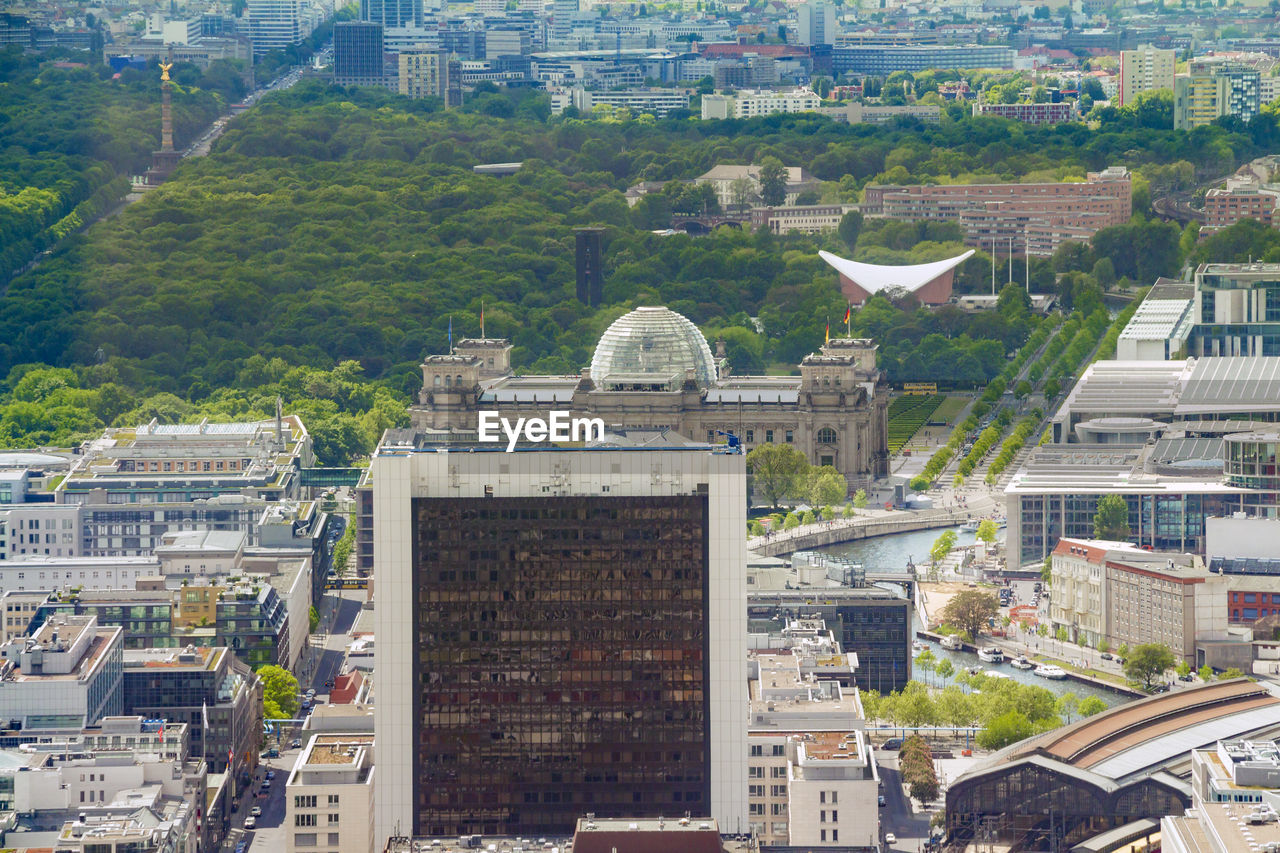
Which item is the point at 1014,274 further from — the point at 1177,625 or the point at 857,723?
the point at 857,723

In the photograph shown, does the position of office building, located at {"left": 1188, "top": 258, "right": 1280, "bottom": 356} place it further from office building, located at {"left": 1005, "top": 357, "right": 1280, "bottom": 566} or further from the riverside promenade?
the riverside promenade

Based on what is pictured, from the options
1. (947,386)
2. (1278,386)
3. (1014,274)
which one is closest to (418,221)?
(1014,274)

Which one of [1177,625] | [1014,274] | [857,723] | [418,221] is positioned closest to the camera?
[857,723]

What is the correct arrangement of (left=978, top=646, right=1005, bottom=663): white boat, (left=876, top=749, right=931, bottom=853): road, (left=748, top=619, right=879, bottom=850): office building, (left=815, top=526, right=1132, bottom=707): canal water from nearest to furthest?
(left=748, top=619, right=879, bottom=850): office building < (left=876, top=749, right=931, bottom=853): road < (left=815, top=526, right=1132, bottom=707): canal water < (left=978, top=646, right=1005, bottom=663): white boat

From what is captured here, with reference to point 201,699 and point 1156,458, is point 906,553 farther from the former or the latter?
point 201,699

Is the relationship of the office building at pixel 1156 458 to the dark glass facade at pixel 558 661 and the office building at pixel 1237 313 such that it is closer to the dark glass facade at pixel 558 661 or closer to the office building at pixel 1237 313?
the office building at pixel 1237 313

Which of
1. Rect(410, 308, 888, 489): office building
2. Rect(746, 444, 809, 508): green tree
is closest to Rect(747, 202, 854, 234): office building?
Rect(410, 308, 888, 489): office building
